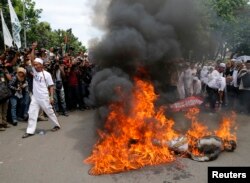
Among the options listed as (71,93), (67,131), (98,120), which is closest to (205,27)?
(98,120)

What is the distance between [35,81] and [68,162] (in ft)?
10.1

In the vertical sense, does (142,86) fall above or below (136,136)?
above

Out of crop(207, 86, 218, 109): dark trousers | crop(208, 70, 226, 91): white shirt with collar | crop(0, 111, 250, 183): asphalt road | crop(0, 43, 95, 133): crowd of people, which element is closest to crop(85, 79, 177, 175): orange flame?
crop(0, 111, 250, 183): asphalt road

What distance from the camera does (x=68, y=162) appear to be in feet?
20.8

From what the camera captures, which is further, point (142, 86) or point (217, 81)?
point (217, 81)

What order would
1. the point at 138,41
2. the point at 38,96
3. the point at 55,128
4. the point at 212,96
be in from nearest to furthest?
the point at 138,41 → the point at 38,96 → the point at 55,128 → the point at 212,96

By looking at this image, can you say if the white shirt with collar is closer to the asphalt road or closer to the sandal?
the asphalt road

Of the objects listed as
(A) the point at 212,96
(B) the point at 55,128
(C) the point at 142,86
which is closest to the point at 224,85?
(A) the point at 212,96

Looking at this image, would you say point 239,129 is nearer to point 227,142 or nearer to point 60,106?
point 227,142

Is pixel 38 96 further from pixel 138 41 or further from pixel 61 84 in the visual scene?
pixel 138 41

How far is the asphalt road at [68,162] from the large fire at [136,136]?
0.22 meters

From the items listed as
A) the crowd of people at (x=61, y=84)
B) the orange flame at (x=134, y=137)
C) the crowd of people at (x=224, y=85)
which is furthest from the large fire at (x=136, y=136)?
the crowd of people at (x=224, y=85)

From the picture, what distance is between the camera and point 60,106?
1191 centimetres

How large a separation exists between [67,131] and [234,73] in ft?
22.7
